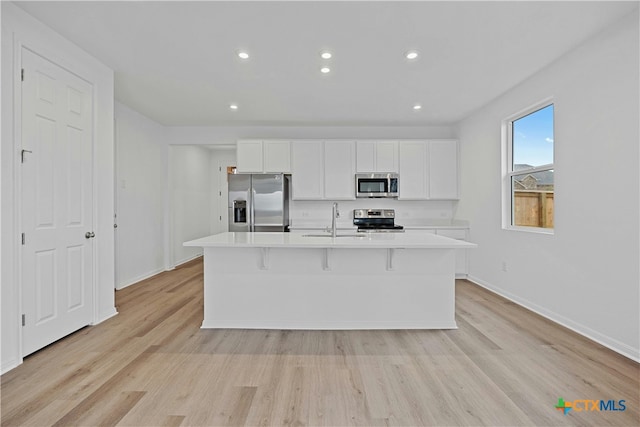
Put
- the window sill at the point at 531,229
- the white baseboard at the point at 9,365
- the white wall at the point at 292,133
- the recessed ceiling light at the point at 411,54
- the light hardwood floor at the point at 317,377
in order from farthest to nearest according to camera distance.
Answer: the white wall at the point at 292,133 < the window sill at the point at 531,229 < the recessed ceiling light at the point at 411,54 < the white baseboard at the point at 9,365 < the light hardwood floor at the point at 317,377

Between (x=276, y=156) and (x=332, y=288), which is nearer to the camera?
(x=332, y=288)

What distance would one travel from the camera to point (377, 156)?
5.14 meters

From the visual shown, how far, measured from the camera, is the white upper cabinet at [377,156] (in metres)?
5.14

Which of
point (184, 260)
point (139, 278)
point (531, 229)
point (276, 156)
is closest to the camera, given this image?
point (531, 229)

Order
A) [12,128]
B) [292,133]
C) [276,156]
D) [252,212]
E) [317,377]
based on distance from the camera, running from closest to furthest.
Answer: [317,377] → [12,128] → [252,212] → [276,156] → [292,133]

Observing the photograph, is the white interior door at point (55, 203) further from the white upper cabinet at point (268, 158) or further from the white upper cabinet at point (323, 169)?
the white upper cabinet at point (323, 169)

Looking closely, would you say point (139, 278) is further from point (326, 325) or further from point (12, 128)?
point (326, 325)

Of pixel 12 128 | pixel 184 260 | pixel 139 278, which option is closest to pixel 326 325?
pixel 12 128

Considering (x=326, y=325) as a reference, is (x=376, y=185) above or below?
above

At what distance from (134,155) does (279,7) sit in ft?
11.5

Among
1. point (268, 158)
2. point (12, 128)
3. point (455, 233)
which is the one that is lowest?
point (455, 233)

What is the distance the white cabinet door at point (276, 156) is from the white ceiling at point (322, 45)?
1012mm

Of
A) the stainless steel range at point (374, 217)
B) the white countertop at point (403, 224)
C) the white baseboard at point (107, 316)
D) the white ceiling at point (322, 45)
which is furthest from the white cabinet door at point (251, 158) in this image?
the white baseboard at point (107, 316)

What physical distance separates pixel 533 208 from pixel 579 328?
1.37 metres
